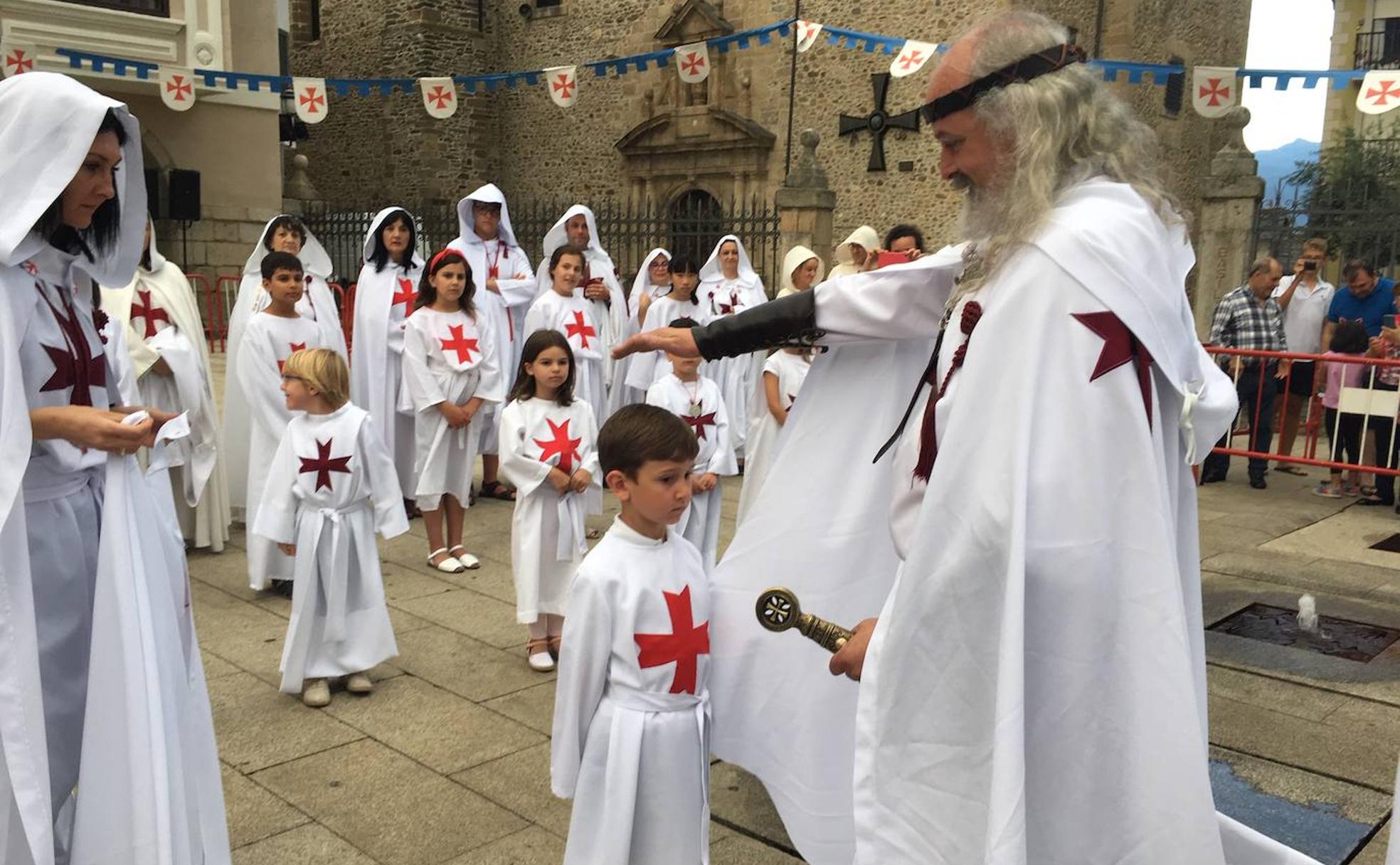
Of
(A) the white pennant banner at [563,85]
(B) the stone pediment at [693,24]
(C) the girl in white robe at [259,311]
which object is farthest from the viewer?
(B) the stone pediment at [693,24]

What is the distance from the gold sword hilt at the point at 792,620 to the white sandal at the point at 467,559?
14.5 feet

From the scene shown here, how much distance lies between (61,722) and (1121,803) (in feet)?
7.75

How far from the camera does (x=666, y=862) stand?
2.89 meters

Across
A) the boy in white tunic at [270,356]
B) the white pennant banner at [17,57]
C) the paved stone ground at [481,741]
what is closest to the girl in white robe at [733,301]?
the paved stone ground at [481,741]

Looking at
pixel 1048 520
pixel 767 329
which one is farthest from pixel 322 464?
pixel 1048 520

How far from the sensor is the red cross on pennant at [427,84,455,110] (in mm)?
14930

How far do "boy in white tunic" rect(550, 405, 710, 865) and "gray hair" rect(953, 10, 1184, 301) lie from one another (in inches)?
42.6

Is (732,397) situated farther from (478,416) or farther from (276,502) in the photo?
(276,502)

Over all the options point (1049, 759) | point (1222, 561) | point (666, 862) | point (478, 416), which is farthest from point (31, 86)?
point (1222, 561)

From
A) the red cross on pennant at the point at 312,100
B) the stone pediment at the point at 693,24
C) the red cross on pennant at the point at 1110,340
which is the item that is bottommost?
the red cross on pennant at the point at 1110,340

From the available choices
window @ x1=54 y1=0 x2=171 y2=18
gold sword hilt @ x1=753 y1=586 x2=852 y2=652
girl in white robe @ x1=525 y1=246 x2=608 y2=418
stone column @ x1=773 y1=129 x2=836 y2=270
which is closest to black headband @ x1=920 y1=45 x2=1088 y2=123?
gold sword hilt @ x1=753 y1=586 x2=852 y2=652

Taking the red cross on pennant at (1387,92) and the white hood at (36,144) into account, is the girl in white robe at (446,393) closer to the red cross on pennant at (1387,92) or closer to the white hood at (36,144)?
the white hood at (36,144)

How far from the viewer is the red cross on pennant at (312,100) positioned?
14.6 metres

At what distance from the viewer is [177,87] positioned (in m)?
15.2
